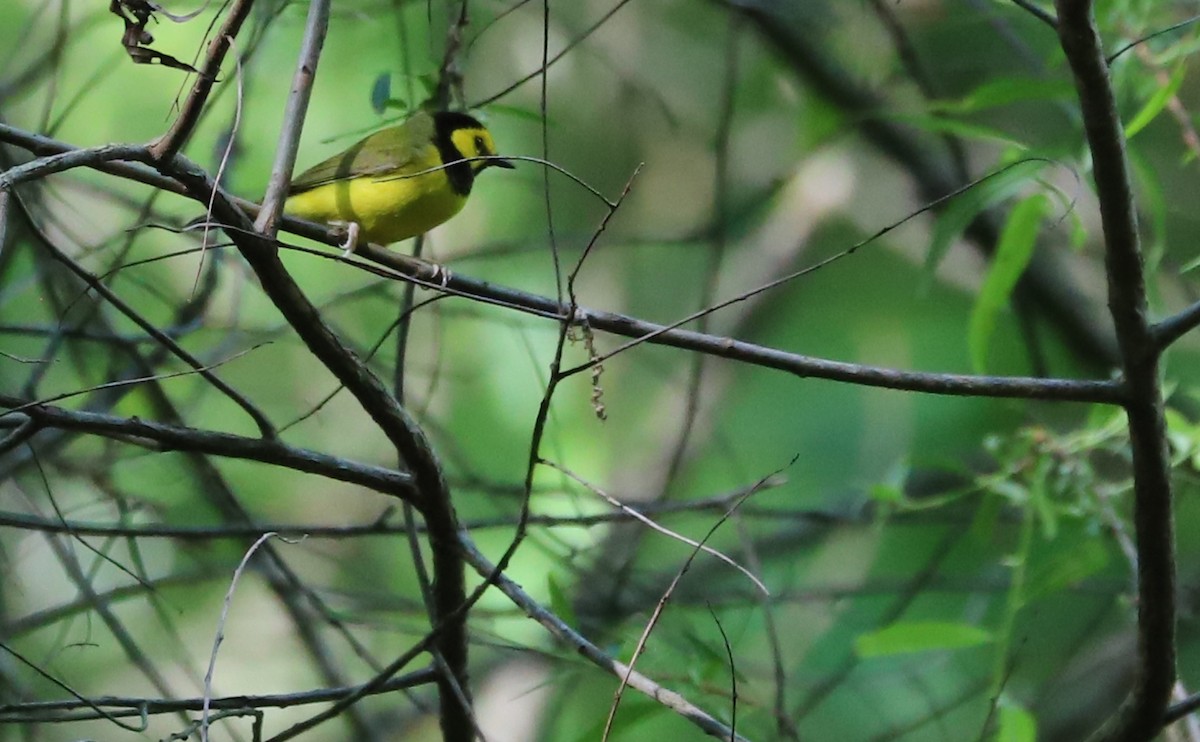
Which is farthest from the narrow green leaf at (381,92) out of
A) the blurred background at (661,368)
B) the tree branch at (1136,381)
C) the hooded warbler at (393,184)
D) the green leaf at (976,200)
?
the tree branch at (1136,381)

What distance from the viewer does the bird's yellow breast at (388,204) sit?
5.66 ft

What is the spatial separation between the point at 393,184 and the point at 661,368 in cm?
133

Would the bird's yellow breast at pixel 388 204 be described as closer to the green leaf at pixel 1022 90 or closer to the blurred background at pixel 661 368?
the blurred background at pixel 661 368

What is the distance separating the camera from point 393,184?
5.58ft

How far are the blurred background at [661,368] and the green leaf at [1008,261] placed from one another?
0.46 m

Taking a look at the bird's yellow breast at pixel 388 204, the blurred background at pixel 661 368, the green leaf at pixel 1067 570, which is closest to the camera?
the green leaf at pixel 1067 570

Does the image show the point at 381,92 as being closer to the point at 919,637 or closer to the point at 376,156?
the point at 376,156

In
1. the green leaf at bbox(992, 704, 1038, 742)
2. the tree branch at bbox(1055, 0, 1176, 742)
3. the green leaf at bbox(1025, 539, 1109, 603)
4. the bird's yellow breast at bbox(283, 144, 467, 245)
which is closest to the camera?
the tree branch at bbox(1055, 0, 1176, 742)

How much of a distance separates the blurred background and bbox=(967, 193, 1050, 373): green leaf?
1.52ft

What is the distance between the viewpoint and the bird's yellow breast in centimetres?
173

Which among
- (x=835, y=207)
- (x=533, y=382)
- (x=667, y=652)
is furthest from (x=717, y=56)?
(x=667, y=652)

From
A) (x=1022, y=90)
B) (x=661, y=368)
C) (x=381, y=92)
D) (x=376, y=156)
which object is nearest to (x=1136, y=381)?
(x=1022, y=90)

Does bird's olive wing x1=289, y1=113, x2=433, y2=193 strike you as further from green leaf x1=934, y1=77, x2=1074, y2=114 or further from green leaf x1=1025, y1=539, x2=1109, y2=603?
green leaf x1=1025, y1=539, x2=1109, y2=603

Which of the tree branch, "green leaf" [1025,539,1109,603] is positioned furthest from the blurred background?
the tree branch
